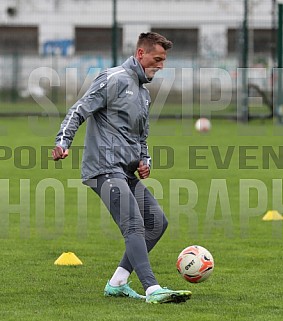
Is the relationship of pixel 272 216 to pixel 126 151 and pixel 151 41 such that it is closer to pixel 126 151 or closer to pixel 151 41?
pixel 126 151

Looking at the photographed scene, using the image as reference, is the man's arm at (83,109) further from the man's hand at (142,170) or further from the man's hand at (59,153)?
the man's hand at (142,170)

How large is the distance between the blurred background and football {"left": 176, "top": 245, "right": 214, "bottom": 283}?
19020mm

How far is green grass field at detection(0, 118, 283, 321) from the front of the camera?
24.5ft

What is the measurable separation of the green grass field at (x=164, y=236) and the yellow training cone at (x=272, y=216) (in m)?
0.12

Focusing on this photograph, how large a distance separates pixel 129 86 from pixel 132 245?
122 cm

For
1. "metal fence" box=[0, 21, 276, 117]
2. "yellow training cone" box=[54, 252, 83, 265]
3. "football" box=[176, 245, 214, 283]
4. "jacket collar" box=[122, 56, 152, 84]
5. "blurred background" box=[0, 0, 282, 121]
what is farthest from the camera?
"metal fence" box=[0, 21, 276, 117]

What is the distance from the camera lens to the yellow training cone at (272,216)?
39.7ft

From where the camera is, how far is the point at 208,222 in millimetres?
11922

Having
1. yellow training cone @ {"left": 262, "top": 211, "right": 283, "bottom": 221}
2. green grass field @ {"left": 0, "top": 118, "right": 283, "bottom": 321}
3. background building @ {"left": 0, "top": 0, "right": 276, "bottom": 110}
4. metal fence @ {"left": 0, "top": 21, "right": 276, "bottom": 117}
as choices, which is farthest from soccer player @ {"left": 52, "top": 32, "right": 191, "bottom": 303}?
background building @ {"left": 0, "top": 0, "right": 276, "bottom": 110}

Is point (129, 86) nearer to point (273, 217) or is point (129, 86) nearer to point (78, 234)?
point (78, 234)

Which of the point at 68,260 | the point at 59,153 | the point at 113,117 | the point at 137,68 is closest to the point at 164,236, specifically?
the point at 68,260

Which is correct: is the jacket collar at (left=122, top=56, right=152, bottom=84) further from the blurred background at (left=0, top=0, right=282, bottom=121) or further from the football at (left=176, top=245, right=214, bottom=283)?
the blurred background at (left=0, top=0, right=282, bottom=121)

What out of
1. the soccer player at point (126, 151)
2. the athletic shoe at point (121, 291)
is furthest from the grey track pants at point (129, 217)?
the athletic shoe at point (121, 291)

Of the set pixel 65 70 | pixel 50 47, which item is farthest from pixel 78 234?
pixel 50 47
